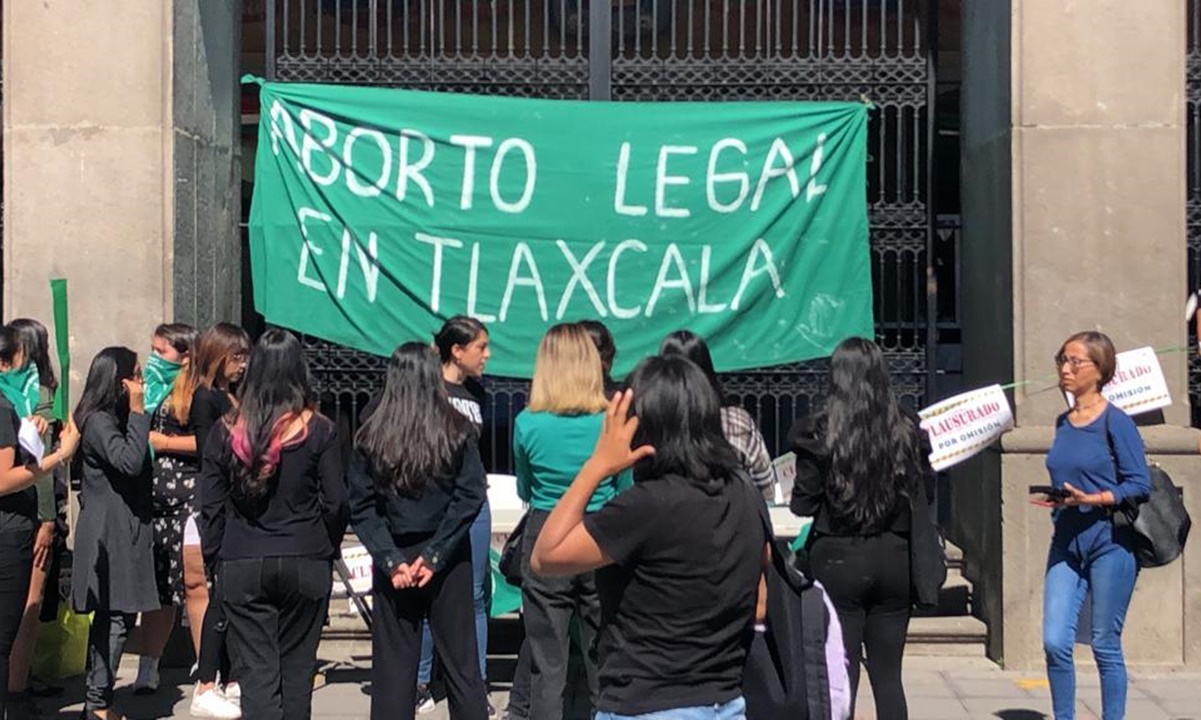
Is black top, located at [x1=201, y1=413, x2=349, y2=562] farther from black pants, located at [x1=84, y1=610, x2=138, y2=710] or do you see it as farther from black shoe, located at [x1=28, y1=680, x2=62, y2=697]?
black shoe, located at [x1=28, y1=680, x2=62, y2=697]

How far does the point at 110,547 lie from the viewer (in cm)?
737

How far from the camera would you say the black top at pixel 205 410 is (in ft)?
24.3

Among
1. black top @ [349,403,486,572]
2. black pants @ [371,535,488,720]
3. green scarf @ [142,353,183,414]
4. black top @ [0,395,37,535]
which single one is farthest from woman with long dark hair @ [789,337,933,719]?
green scarf @ [142,353,183,414]

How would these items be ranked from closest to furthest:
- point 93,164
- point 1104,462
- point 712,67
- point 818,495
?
point 818,495
point 1104,462
point 93,164
point 712,67

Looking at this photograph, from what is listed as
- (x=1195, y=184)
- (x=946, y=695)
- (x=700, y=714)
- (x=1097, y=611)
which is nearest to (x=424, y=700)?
(x=946, y=695)

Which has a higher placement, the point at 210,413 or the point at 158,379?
the point at 158,379

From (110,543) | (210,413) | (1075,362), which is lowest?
(110,543)

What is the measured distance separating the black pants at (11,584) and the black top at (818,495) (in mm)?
3136

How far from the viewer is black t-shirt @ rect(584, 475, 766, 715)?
13.5 ft

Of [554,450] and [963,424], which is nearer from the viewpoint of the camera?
[554,450]

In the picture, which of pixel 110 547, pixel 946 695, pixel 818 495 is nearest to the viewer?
pixel 818 495

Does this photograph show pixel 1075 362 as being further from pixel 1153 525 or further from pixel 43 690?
pixel 43 690

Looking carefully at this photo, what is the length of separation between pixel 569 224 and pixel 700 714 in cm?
517

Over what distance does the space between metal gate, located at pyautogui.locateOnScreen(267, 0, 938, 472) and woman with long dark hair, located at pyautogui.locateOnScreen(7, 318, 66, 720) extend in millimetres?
2083
